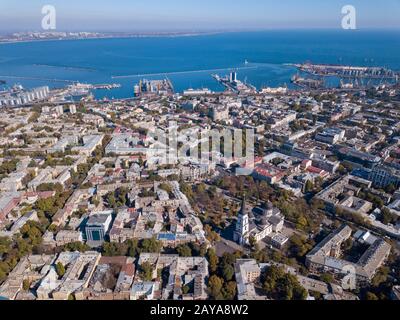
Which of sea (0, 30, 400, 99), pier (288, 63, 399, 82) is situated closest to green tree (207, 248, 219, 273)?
sea (0, 30, 400, 99)

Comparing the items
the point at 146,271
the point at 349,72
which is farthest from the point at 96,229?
the point at 349,72

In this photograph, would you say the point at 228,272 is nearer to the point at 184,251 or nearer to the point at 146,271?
the point at 184,251

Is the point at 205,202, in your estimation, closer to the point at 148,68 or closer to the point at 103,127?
the point at 103,127

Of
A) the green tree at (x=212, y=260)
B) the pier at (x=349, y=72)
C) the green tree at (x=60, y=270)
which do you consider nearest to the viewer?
the green tree at (x=60, y=270)

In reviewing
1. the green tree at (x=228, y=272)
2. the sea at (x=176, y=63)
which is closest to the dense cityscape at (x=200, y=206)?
the green tree at (x=228, y=272)

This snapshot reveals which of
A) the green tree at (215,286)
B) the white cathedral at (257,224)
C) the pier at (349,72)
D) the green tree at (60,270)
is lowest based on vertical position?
the green tree at (215,286)

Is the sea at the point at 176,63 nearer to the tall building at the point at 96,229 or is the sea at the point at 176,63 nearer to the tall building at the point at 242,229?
the tall building at the point at 96,229

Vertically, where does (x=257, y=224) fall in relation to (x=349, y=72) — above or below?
below
